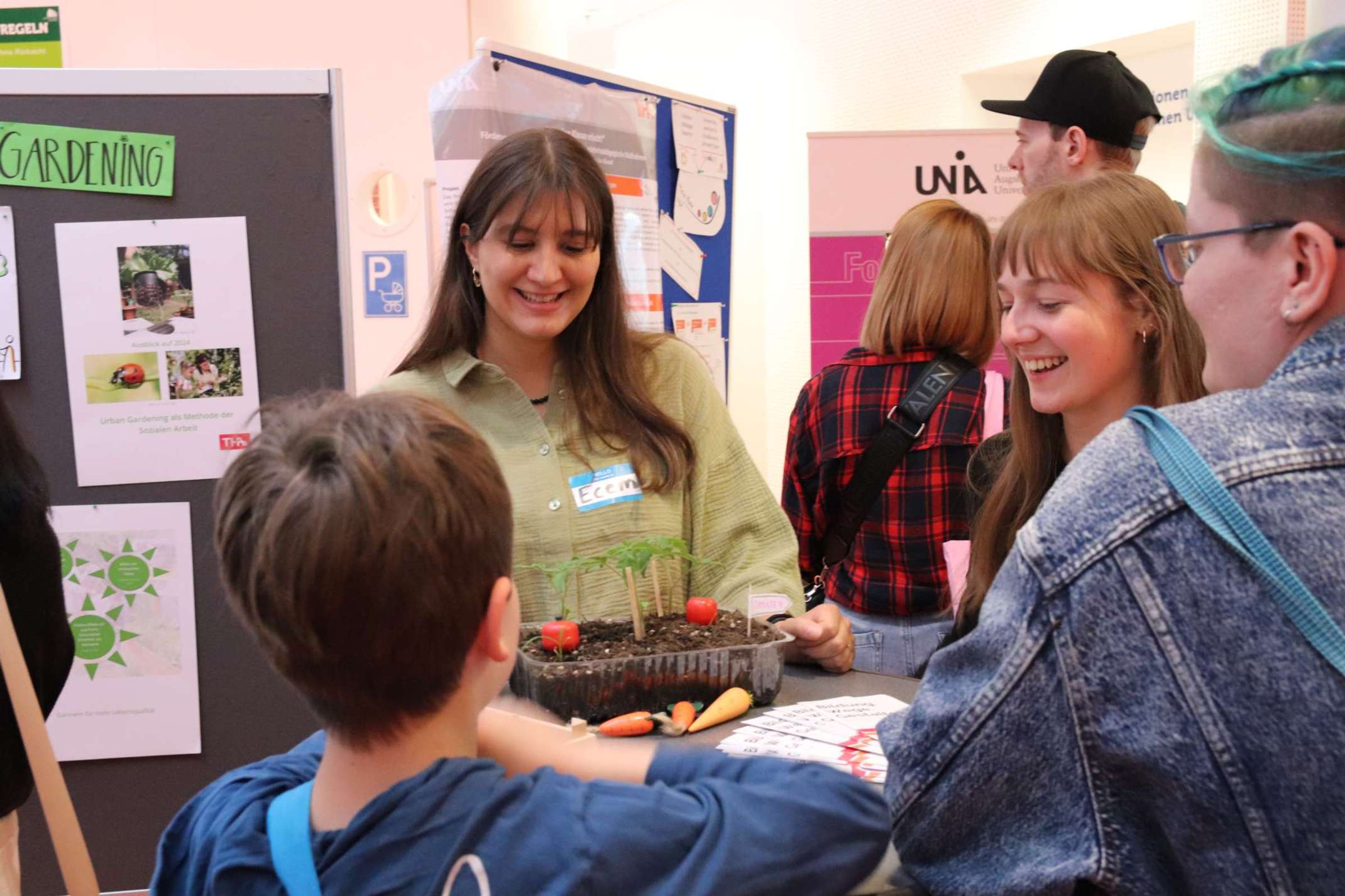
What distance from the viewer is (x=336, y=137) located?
2.38 m

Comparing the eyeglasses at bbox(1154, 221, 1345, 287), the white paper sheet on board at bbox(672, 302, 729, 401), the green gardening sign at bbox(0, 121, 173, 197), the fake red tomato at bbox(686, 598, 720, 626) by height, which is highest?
the green gardening sign at bbox(0, 121, 173, 197)

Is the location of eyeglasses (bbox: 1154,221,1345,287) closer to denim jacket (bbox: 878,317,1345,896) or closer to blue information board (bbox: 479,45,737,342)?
denim jacket (bbox: 878,317,1345,896)

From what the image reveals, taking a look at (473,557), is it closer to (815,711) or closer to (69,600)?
(815,711)

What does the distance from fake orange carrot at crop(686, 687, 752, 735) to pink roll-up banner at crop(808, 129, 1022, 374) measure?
9.86ft

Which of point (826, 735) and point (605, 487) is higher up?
point (605, 487)

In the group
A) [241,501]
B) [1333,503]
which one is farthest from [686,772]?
[1333,503]

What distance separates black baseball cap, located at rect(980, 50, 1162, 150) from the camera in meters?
2.94

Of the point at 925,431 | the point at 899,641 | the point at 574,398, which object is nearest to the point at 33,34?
the point at 574,398

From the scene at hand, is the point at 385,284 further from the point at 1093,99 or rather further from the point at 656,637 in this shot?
the point at 656,637

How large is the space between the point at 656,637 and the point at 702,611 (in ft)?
0.28

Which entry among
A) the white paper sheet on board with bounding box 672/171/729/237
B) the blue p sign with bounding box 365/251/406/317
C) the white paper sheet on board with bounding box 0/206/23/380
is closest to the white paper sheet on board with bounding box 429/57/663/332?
the white paper sheet on board with bounding box 672/171/729/237

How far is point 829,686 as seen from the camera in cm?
156

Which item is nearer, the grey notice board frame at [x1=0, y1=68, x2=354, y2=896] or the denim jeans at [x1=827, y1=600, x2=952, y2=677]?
the grey notice board frame at [x1=0, y1=68, x2=354, y2=896]

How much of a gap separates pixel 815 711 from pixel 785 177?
6758 mm
